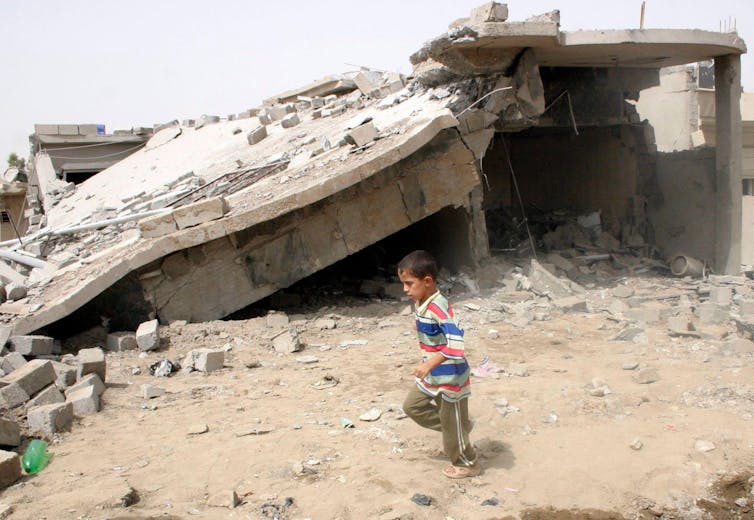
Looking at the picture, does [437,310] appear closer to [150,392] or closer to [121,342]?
[150,392]

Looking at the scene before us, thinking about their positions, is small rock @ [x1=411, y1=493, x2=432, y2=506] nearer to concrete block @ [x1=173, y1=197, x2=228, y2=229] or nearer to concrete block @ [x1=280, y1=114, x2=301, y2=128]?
concrete block @ [x1=173, y1=197, x2=228, y2=229]

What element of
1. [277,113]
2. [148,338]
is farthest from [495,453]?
[277,113]

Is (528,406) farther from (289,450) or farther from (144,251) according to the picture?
(144,251)

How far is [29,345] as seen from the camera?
5734 millimetres

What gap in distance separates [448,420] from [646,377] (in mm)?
2081

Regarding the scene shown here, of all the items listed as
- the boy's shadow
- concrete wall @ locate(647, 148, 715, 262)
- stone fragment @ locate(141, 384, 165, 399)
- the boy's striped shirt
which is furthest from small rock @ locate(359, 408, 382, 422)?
concrete wall @ locate(647, 148, 715, 262)

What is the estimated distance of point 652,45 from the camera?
8.13 metres

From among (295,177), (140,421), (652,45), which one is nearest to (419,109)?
(295,177)

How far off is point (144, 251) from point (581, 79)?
7.09 meters

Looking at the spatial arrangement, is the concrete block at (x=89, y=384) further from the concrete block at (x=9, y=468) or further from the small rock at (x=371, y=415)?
the small rock at (x=371, y=415)

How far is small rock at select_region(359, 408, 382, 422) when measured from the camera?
14.0ft

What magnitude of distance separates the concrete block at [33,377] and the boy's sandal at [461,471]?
2855 mm

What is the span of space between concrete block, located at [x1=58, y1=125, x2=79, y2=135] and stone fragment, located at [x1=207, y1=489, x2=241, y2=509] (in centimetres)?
1502

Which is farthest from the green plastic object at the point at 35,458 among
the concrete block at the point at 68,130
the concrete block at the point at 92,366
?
the concrete block at the point at 68,130
